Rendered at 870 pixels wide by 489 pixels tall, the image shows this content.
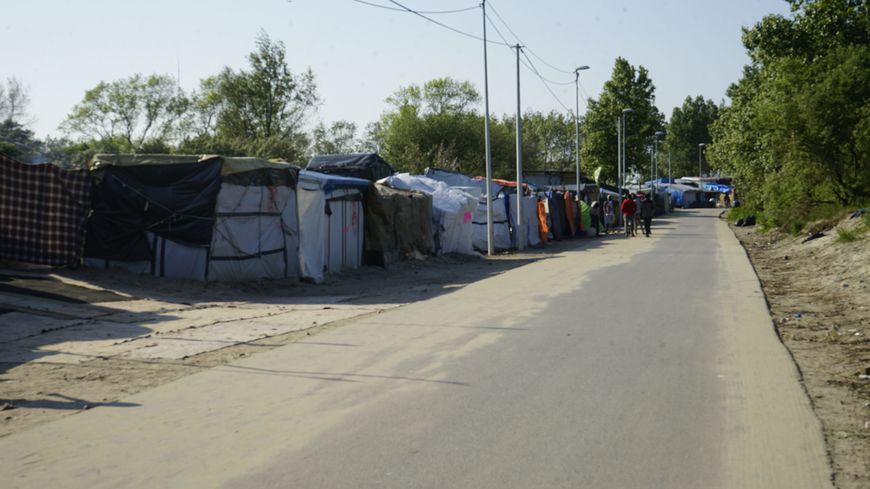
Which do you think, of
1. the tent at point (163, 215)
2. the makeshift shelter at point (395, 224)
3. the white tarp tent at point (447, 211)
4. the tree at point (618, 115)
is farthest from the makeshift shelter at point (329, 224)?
the tree at point (618, 115)

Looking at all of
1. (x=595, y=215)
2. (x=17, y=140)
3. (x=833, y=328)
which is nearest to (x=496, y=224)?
(x=595, y=215)

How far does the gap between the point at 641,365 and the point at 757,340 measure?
241 cm

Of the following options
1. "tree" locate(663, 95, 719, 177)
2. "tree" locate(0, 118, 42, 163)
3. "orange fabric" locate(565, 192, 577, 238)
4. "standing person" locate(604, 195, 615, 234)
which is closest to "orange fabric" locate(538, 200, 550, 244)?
"orange fabric" locate(565, 192, 577, 238)

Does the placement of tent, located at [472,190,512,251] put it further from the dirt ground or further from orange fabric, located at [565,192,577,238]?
the dirt ground

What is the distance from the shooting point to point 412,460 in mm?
5277

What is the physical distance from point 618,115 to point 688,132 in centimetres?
6707

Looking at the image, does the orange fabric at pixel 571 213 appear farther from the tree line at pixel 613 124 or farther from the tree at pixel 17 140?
the tree at pixel 17 140

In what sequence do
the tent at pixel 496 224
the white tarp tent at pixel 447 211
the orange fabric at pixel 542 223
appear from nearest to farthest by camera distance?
the white tarp tent at pixel 447 211, the tent at pixel 496 224, the orange fabric at pixel 542 223

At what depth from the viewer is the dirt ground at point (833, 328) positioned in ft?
19.3

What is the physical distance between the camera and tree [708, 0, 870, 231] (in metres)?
28.5

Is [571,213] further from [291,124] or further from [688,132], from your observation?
[688,132]

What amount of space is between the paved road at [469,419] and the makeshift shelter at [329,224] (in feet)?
24.6

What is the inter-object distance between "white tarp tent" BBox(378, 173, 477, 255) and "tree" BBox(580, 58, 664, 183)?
53.8m

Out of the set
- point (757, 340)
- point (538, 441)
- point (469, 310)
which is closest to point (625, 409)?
point (538, 441)
